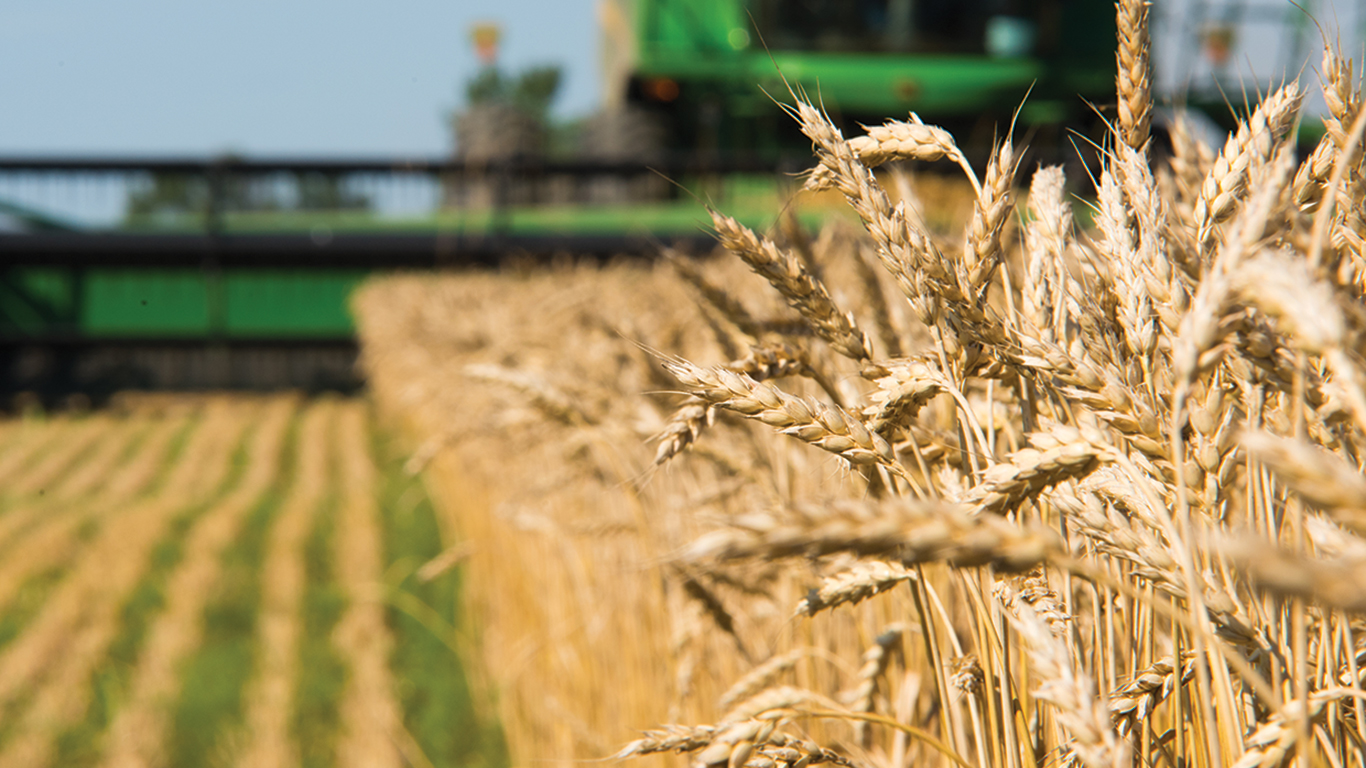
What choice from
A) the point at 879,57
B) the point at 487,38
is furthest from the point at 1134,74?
the point at 487,38

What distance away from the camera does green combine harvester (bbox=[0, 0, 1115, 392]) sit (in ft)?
35.4

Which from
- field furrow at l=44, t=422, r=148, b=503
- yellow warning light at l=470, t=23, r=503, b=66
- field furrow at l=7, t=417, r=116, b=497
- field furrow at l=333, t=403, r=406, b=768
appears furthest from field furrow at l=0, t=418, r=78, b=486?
yellow warning light at l=470, t=23, r=503, b=66

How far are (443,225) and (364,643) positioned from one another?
8.65 metres

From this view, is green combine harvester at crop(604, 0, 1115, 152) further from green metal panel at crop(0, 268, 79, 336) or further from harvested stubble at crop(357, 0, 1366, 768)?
harvested stubble at crop(357, 0, 1366, 768)

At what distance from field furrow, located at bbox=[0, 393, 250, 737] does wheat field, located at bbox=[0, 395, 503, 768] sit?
12mm

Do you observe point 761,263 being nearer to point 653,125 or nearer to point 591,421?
point 591,421

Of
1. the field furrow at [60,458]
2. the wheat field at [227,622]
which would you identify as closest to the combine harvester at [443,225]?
the field furrow at [60,458]

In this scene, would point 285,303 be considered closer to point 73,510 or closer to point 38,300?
point 38,300

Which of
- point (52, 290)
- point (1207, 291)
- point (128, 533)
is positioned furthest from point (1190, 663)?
point (52, 290)

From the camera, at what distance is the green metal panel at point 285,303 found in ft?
36.7

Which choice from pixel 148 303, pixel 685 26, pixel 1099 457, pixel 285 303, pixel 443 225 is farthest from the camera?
pixel 443 225

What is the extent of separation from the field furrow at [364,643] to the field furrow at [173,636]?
563 mm

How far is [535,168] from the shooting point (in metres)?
10.9

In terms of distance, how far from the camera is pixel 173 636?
4.06 meters
